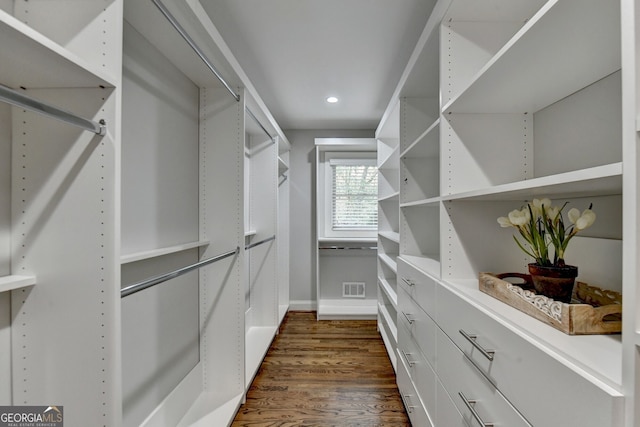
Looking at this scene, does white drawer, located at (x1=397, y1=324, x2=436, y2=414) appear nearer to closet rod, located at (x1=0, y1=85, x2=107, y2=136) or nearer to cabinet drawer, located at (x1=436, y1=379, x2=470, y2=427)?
cabinet drawer, located at (x1=436, y1=379, x2=470, y2=427)

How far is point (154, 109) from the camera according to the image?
1.58 meters

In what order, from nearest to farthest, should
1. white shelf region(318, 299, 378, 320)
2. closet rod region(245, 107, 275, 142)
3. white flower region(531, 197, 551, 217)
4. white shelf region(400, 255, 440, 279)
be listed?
white flower region(531, 197, 551, 217) < white shelf region(400, 255, 440, 279) < closet rod region(245, 107, 275, 142) < white shelf region(318, 299, 378, 320)

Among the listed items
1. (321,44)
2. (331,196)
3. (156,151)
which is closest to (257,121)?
(321,44)

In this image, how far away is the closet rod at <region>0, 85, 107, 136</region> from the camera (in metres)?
0.61

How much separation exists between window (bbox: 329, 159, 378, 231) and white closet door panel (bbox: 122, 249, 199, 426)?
235cm

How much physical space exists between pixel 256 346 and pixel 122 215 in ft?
6.40

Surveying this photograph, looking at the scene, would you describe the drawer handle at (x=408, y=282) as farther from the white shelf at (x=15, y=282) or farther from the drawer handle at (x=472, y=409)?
the white shelf at (x=15, y=282)

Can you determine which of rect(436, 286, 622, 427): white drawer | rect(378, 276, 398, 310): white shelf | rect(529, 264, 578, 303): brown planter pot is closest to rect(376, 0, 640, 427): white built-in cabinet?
rect(436, 286, 622, 427): white drawer

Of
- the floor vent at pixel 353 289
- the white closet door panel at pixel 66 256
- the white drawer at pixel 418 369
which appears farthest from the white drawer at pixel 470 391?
the floor vent at pixel 353 289

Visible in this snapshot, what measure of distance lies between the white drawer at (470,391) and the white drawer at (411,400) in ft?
1.22

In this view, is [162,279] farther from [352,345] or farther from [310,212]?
[310,212]

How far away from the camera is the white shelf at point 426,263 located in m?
1.61

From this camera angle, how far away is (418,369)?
1695mm

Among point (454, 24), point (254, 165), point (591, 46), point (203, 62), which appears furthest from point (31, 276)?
point (254, 165)
